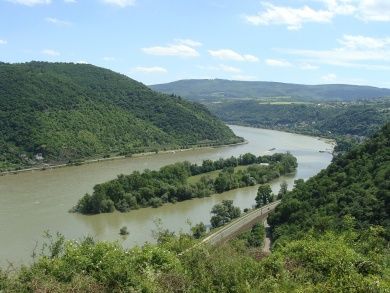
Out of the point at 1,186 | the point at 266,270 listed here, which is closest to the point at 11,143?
the point at 1,186


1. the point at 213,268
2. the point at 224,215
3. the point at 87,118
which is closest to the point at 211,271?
the point at 213,268

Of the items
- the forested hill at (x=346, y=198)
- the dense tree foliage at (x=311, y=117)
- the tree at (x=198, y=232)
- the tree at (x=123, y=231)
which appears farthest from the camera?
the dense tree foliage at (x=311, y=117)

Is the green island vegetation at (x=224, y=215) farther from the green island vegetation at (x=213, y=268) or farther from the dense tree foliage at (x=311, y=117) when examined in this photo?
the dense tree foliage at (x=311, y=117)

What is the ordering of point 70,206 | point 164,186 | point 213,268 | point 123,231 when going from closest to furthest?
point 213,268, point 123,231, point 70,206, point 164,186

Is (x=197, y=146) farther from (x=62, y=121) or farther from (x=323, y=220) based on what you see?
(x=323, y=220)

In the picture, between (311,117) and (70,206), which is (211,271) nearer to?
(70,206)

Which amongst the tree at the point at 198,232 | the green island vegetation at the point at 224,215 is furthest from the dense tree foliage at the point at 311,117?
the tree at the point at 198,232

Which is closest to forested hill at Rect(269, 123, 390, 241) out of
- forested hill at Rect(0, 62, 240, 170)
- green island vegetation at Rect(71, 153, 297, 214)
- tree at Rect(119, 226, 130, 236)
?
tree at Rect(119, 226, 130, 236)
